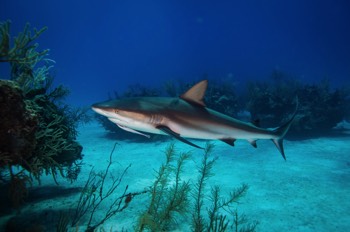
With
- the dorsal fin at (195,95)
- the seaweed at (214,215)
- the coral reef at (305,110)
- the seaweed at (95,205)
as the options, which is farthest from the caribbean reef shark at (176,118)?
the coral reef at (305,110)

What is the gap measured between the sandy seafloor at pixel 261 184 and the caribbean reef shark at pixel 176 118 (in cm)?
206

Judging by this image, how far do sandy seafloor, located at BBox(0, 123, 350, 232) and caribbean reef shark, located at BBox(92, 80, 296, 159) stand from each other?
206 centimetres

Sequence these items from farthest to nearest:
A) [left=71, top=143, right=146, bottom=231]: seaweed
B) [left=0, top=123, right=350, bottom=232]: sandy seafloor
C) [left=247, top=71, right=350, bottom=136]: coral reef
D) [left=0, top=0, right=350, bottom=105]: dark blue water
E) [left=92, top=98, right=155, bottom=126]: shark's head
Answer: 1. [left=0, top=0, right=350, bottom=105]: dark blue water
2. [left=247, top=71, right=350, bottom=136]: coral reef
3. [left=0, top=123, right=350, bottom=232]: sandy seafloor
4. [left=71, top=143, right=146, bottom=231]: seaweed
5. [left=92, top=98, right=155, bottom=126]: shark's head

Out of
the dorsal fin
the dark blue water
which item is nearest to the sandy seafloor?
the dorsal fin

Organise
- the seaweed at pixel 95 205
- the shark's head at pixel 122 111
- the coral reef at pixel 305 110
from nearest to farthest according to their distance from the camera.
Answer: the shark's head at pixel 122 111 < the seaweed at pixel 95 205 < the coral reef at pixel 305 110

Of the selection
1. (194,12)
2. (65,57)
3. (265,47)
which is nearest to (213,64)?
(194,12)

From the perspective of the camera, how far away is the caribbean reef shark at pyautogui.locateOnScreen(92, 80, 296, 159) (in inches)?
137

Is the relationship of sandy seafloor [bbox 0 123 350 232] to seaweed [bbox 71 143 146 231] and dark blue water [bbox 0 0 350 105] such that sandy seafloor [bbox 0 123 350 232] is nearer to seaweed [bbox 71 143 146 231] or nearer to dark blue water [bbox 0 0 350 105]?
seaweed [bbox 71 143 146 231]

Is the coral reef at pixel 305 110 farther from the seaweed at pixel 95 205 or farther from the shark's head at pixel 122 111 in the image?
the shark's head at pixel 122 111

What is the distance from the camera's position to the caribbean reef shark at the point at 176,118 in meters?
3.47

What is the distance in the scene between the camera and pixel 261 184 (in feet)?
25.3

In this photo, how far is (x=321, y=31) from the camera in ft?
352

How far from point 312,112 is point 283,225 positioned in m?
12.9

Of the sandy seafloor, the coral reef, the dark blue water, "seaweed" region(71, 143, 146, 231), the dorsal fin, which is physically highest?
the dark blue water
